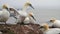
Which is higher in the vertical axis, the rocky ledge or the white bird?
the white bird

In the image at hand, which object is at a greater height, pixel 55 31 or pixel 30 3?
pixel 30 3

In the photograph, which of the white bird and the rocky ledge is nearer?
the rocky ledge

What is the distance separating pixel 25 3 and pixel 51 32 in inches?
29.6

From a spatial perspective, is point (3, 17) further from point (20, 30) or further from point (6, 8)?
point (20, 30)

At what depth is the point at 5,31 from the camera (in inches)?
67.6

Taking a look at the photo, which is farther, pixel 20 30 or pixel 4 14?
pixel 4 14

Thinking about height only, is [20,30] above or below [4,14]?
below

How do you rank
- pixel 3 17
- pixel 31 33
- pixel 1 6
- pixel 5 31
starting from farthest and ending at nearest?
pixel 1 6 → pixel 3 17 → pixel 31 33 → pixel 5 31

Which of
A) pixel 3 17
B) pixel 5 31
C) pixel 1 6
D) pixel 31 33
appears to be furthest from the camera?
pixel 1 6

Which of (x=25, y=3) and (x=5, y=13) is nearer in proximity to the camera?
(x=5, y=13)

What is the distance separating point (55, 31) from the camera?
6.36 feet

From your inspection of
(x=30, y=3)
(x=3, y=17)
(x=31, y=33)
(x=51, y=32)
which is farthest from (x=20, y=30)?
(x=30, y=3)

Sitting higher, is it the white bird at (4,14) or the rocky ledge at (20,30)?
the white bird at (4,14)

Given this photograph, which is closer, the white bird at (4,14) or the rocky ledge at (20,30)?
the rocky ledge at (20,30)
